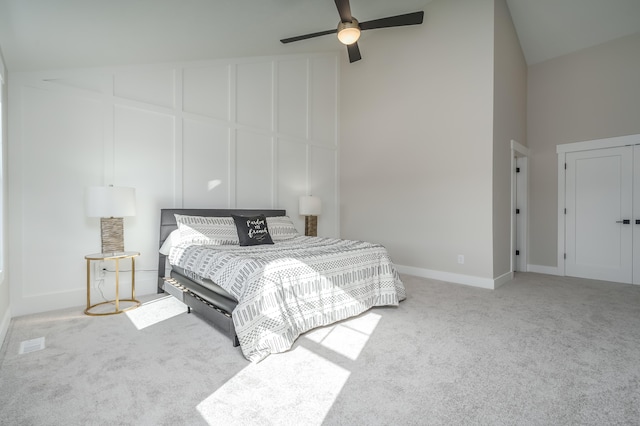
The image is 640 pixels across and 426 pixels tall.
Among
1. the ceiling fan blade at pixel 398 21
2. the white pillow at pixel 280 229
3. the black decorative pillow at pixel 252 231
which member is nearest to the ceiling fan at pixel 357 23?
the ceiling fan blade at pixel 398 21

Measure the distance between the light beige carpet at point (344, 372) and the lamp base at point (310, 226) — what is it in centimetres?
235

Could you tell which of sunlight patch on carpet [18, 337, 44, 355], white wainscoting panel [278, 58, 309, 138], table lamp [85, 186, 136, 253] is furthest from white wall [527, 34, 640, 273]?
sunlight patch on carpet [18, 337, 44, 355]

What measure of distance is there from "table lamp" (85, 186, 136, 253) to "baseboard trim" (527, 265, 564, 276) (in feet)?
19.2

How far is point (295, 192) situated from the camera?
5461 mm

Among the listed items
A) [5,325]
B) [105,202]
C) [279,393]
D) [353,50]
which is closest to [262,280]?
[279,393]

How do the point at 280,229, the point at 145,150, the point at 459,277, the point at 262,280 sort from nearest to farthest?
the point at 262,280 < the point at 145,150 < the point at 280,229 < the point at 459,277

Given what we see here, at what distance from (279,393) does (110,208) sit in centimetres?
246

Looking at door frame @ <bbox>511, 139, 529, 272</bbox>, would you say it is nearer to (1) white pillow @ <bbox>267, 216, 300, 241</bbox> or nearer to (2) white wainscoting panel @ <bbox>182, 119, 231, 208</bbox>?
(1) white pillow @ <bbox>267, 216, 300, 241</bbox>

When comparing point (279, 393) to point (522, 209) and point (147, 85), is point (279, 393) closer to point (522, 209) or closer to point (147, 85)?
point (147, 85)

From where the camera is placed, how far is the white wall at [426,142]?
4270 millimetres

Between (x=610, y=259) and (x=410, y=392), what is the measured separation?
4.62 metres

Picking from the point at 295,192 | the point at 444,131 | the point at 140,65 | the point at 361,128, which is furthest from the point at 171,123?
the point at 444,131

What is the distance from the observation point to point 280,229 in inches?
171

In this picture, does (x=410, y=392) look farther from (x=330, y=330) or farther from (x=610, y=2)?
(x=610, y=2)
